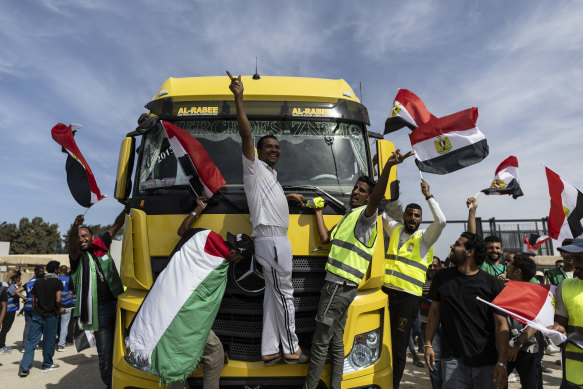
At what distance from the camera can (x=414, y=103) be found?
5.18 meters

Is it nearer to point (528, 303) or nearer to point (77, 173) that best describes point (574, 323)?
point (528, 303)

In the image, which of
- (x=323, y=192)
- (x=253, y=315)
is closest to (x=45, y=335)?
(x=253, y=315)

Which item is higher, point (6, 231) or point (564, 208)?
point (6, 231)

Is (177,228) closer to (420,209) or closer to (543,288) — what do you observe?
(420,209)

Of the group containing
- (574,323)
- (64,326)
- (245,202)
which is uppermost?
(245,202)

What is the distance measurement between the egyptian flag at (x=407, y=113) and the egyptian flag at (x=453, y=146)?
0.41m

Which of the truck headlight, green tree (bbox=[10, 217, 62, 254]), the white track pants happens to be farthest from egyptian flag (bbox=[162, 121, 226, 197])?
green tree (bbox=[10, 217, 62, 254])

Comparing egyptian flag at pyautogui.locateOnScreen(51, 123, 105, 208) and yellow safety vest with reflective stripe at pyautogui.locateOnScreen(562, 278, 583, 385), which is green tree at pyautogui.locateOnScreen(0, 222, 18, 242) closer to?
egyptian flag at pyautogui.locateOnScreen(51, 123, 105, 208)

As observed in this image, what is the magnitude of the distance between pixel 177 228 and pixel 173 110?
1312mm

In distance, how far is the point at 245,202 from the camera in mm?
3562

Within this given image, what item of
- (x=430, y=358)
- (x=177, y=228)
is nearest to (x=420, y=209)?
(x=430, y=358)

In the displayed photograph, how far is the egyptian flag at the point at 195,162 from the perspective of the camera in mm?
3602

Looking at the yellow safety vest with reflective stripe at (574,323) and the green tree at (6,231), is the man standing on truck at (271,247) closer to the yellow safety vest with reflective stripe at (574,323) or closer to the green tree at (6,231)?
the yellow safety vest with reflective stripe at (574,323)

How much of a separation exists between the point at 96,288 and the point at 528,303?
15.2 ft
